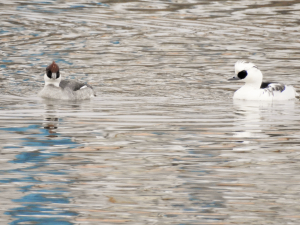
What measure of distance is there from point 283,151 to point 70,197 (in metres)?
3.18

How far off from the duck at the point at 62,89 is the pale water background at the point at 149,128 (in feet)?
0.78

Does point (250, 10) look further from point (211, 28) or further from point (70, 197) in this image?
point (70, 197)

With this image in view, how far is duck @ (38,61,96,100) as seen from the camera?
15438mm

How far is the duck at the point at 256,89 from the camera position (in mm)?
15078

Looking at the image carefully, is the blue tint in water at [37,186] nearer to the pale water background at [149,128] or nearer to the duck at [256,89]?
the pale water background at [149,128]

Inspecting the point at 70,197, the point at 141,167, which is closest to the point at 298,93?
the point at 141,167

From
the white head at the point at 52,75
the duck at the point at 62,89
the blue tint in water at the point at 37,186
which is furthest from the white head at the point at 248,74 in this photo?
the blue tint in water at the point at 37,186

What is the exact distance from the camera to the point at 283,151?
935 centimetres

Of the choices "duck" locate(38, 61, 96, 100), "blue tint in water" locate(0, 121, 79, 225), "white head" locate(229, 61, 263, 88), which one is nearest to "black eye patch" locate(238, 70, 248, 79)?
"white head" locate(229, 61, 263, 88)

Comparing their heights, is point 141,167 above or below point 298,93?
above

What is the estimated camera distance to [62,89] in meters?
15.8

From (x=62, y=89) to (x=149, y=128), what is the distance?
496 centimetres

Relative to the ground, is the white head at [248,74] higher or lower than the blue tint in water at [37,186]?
lower

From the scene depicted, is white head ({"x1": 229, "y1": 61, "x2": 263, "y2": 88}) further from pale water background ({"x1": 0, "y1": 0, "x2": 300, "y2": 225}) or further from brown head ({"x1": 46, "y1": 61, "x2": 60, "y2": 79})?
brown head ({"x1": 46, "y1": 61, "x2": 60, "y2": 79})
